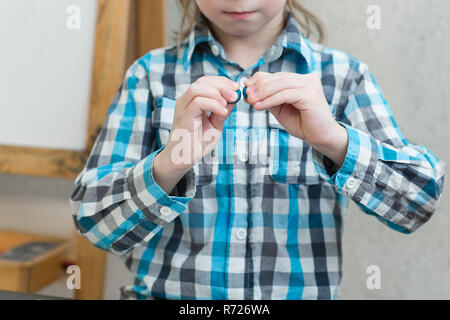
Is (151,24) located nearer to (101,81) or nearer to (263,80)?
(101,81)

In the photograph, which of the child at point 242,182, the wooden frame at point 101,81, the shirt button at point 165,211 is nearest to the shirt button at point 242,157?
the child at point 242,182

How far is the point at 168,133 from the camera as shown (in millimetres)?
505

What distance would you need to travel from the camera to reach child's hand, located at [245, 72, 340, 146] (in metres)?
0.37

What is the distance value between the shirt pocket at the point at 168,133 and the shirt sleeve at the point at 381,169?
4.8 inches

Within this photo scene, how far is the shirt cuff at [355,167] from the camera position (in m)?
0.42

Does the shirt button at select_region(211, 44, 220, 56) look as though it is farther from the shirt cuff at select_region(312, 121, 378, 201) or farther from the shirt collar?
the shirt cuff at select_region(312, 121, 378, 201)

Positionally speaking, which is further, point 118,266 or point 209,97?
point 118,266

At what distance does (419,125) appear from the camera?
1.80 feet

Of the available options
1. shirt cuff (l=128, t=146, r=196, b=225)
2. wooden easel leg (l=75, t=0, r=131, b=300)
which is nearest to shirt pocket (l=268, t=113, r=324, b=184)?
shirt cuff (l=128, t=146, r=196, b=225)

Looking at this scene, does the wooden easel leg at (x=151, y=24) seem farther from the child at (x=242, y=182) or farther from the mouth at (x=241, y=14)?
the mouth at (x=241, y=14)

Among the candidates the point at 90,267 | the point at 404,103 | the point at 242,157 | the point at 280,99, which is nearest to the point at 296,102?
the point at 280,99
